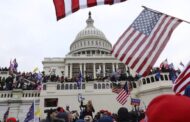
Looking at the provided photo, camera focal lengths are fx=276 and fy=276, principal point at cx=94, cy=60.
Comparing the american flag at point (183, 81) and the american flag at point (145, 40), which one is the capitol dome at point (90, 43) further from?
the american flag at point (183, 81)

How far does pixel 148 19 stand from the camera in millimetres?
7586

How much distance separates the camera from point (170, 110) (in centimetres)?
150

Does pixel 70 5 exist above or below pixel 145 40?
above

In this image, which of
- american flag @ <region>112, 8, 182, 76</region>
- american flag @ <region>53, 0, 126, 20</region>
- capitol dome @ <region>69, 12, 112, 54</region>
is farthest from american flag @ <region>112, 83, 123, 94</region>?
capitol dome @ <region>69, 12, 112, 54</region>

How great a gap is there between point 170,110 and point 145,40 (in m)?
5.92

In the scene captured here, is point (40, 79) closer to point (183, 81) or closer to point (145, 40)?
point (145, 40)

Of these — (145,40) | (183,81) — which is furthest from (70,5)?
(183,81)

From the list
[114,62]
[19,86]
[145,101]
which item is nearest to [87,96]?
[145,101]

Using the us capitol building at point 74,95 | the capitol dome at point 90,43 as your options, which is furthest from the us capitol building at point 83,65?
the us capitol building at point 74,95

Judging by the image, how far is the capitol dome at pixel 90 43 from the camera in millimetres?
83875

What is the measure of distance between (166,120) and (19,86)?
3113 centimetres

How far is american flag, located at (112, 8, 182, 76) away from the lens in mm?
6941

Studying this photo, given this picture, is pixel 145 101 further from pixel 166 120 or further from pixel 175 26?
pixel 166 120

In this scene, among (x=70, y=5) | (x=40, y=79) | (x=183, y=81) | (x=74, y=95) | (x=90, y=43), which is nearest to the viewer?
(x=70, y=5)
